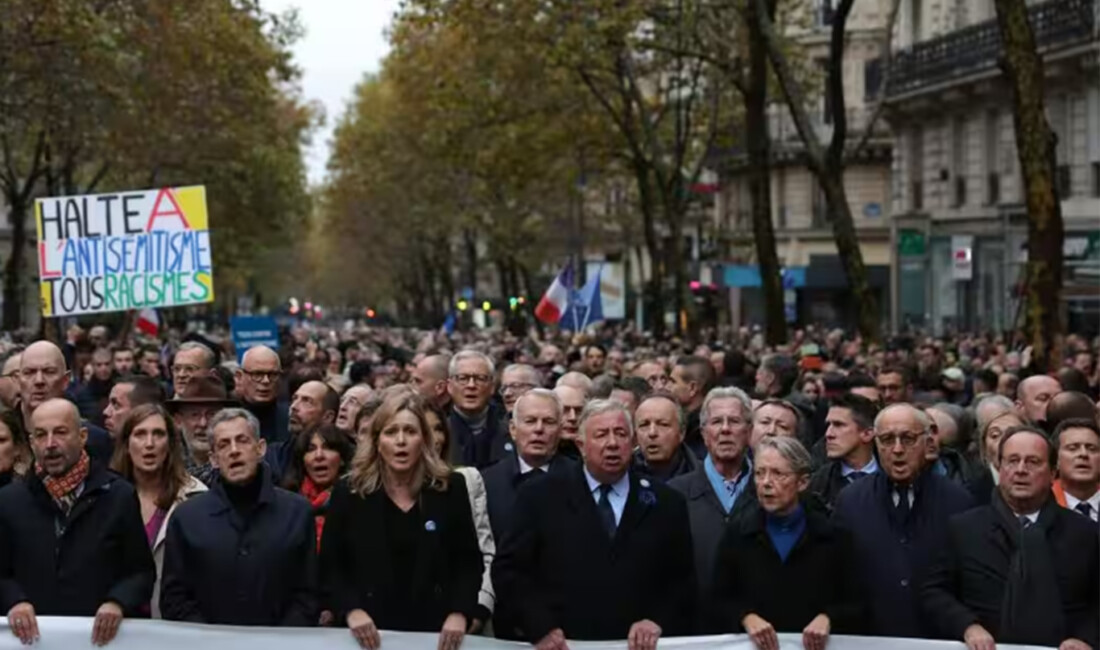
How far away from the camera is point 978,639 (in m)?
8.33

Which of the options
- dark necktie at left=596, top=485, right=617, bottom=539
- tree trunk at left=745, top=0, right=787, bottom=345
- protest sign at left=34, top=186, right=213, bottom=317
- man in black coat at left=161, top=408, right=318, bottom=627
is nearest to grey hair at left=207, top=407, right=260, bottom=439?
man in black coat at left=161, top=408, right=318, bottom=627

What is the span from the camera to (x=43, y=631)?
862cm

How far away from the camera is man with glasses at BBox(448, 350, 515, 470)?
12.2 metres

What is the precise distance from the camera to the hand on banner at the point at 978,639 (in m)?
8.31

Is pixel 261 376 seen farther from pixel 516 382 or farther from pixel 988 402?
pixel 988 402

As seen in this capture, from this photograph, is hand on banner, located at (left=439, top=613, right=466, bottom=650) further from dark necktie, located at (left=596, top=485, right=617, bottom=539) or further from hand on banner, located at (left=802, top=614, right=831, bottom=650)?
hand on banner, located at (left=802, top=614, right=831, bottom=650)

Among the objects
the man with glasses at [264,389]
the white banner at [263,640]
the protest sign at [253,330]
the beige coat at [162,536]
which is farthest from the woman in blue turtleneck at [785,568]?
the protest sign at [253,330]

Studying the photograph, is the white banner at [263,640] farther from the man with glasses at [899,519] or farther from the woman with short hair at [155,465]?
the woman with short hair at [155,465]

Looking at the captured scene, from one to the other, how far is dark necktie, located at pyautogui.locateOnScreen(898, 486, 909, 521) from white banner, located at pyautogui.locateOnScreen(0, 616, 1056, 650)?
2.61ft

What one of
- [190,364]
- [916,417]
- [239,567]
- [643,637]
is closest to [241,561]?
[239,567]

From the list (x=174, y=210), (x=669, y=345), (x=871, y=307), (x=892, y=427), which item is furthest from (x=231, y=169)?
(x=892, y=427)

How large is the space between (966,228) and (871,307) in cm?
1629

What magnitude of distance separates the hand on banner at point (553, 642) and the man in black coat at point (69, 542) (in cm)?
151

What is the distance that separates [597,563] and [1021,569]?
5.04 feet
